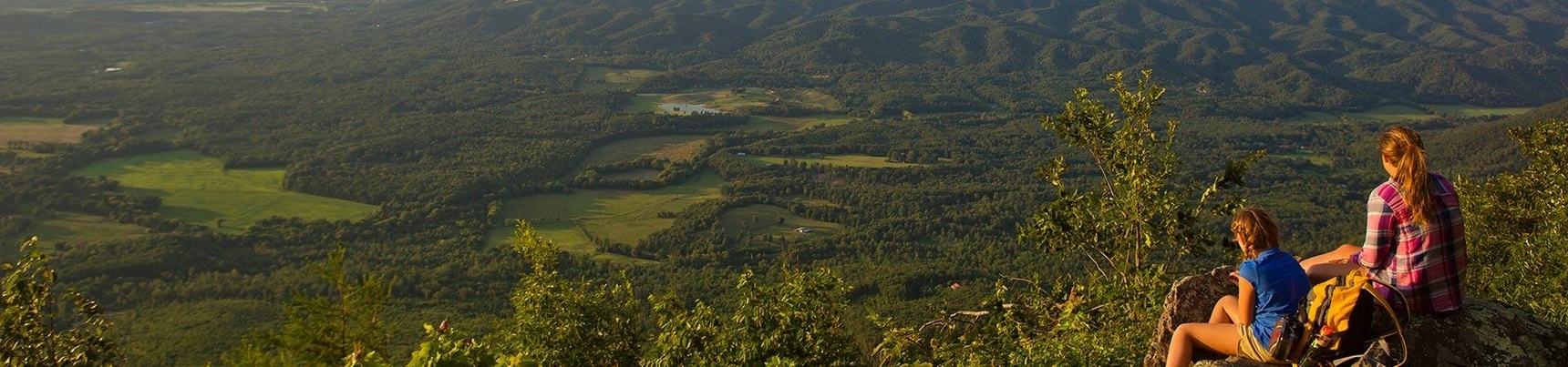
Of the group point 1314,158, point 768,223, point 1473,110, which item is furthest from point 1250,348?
point 1473,110

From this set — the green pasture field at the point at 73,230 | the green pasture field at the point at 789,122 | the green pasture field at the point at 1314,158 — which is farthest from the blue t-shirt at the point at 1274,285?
the green pasture field at the point at 789,122

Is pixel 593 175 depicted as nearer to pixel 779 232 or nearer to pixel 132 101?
pixel 779 232

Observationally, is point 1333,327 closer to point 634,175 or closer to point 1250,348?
point 1250,348

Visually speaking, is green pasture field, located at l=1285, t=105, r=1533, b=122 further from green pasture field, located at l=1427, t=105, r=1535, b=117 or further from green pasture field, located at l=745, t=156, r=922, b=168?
green pasture field, located at l=745, t=156, r=922, b=168

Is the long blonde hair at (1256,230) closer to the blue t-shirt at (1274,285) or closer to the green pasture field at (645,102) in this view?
the blue t-shirt at (1274,285)

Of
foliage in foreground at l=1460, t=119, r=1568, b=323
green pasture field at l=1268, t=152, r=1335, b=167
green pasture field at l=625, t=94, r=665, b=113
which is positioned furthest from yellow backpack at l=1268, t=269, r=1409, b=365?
green pasture field at l=625, t=94, r=665, b=113

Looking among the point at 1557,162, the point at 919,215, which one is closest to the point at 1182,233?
the point at 1557,162

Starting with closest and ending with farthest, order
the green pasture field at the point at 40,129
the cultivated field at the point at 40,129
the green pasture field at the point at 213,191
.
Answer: the green pasture field at the point at 213,191
the cultivated field at the point at 40,129
the green pasture field at the point at 40,129
